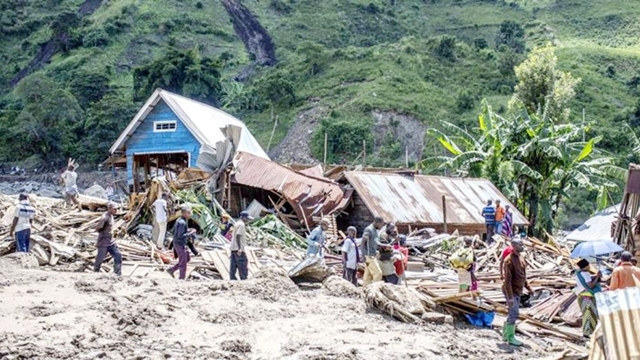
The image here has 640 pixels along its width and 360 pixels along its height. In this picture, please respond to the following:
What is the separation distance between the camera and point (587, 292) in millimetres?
10641

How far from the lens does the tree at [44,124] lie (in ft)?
165

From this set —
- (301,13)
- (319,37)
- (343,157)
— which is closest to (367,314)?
(343,157)

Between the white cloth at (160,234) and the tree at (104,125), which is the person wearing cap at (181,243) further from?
the tree at (104,125)

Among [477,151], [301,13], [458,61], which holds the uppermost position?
[301,13]

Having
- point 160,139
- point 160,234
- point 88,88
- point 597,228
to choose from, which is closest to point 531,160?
point 597,228

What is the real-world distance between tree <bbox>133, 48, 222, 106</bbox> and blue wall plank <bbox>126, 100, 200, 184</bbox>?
29572mm

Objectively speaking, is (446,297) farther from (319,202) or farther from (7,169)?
(7,169)

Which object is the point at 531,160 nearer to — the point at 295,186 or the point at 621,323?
the point at 295,186

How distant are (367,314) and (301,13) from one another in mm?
80102

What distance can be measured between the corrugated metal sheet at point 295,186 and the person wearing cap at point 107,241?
7591 mm

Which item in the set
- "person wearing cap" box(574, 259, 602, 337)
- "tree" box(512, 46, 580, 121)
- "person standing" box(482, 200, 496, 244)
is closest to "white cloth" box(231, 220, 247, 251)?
"person wearing cap" box(574, 259, 602, 337)

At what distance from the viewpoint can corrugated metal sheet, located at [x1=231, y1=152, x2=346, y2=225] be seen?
20828mm

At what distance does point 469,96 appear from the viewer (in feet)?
187

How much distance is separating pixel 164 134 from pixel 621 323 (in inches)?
862
